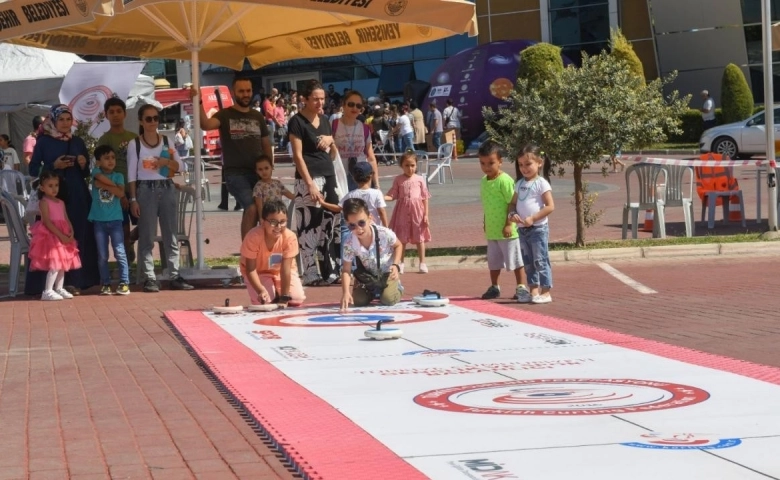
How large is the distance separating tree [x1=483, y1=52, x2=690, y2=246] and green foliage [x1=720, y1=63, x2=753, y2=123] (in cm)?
2603

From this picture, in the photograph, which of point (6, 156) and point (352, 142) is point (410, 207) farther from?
point (6, 156)

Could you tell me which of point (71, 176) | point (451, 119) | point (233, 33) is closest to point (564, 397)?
point (71, 176)

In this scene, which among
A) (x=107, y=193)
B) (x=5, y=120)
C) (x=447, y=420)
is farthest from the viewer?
(x=5, y=120)

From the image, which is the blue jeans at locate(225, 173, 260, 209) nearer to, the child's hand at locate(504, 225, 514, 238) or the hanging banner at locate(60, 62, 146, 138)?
the child's hand at locate(504, 225, 514, 238)

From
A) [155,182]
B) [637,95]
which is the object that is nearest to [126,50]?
[155,182]

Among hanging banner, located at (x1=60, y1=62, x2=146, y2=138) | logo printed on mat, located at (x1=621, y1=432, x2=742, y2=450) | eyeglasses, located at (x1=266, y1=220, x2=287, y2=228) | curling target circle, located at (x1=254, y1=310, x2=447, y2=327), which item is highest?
hanging banner, located at (x1=60, y1=62, x2=146, y2=138)

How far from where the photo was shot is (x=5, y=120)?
2844cm

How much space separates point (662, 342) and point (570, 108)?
7273 mm

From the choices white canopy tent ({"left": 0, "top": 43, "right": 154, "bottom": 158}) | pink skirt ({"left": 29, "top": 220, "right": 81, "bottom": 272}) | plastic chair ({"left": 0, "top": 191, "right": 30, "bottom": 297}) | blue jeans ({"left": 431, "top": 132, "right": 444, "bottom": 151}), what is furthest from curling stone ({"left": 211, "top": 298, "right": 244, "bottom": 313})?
blue jeans ({"left": 431, "top": 132, "right": 444, "bottom": 151})

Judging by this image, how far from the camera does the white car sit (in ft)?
117

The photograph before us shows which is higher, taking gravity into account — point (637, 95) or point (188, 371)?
point (637, 95)

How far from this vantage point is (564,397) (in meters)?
7.09

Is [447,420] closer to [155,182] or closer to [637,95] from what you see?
[155,182]

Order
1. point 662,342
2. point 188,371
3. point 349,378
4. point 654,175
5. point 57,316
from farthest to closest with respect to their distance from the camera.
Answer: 1. point 654,175
2. point 57,316
3. point 662,342
4. point 188,371
5. point 349,378
